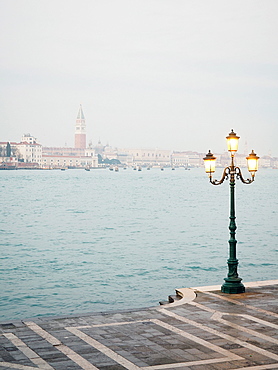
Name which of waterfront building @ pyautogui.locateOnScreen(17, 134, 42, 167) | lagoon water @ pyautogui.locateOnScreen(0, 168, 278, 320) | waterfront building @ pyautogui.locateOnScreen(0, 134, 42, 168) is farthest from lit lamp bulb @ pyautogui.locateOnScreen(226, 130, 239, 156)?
waterfront building @ pyautogui.locateOnScreen(17, 134, 42, 167)

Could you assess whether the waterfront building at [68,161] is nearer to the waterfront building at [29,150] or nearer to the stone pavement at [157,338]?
the waterfront building at [29,150]


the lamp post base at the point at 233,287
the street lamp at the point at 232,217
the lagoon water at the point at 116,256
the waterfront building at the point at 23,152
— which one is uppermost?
the waterfront building at the point at 23,152

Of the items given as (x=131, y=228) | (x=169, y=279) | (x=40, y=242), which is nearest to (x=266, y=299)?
(x=169, y=279)

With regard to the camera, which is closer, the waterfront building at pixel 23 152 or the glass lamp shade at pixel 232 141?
the glass lamp shade at pixel 232 141

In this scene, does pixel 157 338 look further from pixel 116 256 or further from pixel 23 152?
pixel 23 152

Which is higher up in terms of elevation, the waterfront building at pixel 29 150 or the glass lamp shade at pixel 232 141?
the waterfront building at pixel 29 150

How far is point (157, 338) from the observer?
23.4 feet

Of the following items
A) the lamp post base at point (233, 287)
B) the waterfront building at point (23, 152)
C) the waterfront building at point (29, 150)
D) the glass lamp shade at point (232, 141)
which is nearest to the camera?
the lamp post base at point (233, 287)

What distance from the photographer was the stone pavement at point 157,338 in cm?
625

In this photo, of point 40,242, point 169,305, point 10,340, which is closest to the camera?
point 10,340

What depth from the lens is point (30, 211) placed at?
4181cm

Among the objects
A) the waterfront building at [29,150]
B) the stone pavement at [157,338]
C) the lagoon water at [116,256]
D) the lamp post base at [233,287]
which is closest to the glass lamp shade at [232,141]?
the lamp post base at [233,287]

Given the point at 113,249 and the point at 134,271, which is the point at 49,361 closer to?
the point at 134,271

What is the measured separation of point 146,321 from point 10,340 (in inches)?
77.7
